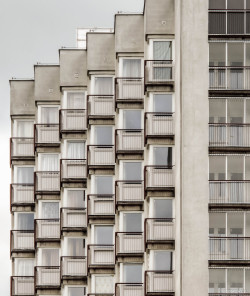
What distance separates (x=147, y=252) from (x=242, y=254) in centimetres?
1078

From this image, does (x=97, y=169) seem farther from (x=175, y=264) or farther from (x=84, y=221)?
(x=175, y=264)

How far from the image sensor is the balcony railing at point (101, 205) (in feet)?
314

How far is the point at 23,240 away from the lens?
102 metres

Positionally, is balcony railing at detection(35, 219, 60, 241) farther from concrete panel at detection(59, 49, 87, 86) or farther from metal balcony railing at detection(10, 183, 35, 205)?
concrete panel at detection(59, 49, 87, 86)

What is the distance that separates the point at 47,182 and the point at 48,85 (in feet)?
21.1

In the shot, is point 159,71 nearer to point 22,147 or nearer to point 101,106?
point 101,106

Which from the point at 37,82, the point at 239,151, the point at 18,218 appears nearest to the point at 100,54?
the point at 37,82

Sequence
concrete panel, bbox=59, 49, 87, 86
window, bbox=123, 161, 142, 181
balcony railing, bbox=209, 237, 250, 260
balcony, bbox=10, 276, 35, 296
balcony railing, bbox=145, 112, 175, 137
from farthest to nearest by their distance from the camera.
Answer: balcony, bbox=10, 276, 35, 296
concrete panel, bbox=59, 49, 87, 86
window, bbox=123, 161, 142, 181
balcony railing, bbox=145, 112, 175, 137
balcony railing, bbox=209, 237, 250, 260

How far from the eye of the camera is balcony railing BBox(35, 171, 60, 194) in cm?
10119

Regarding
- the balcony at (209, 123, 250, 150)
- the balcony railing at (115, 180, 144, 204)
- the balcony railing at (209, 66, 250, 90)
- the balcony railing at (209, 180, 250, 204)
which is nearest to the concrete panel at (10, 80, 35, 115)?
the balcony railing at (115, 180, 144, 204)

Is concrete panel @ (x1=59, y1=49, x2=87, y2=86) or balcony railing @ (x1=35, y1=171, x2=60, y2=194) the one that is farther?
balcony railing @ (x1=35, y1=171, x2=60, y2=194)

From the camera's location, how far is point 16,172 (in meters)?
103

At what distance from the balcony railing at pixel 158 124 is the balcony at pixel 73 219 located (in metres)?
11.7

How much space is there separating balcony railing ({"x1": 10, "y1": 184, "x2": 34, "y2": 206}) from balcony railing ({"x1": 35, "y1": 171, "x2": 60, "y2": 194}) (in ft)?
5.53
